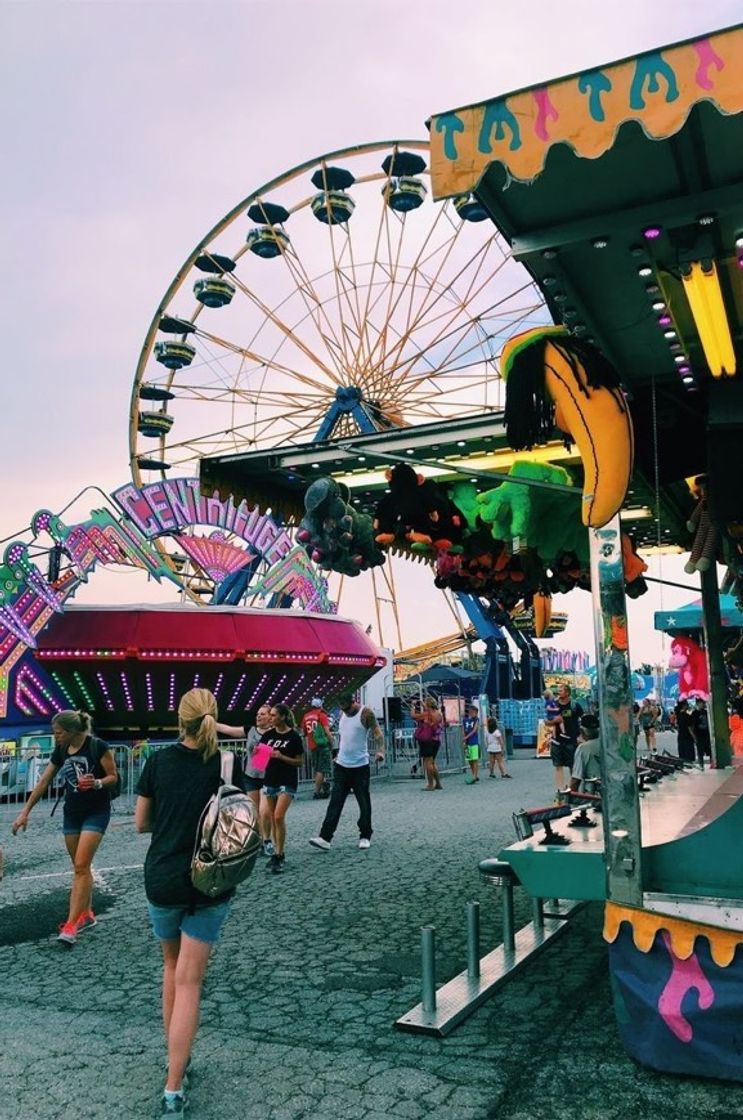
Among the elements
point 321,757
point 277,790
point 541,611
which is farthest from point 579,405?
point 321,757

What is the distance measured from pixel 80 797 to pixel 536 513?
3376 millimetres

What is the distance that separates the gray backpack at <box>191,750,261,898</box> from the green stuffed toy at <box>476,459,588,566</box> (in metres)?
2.61

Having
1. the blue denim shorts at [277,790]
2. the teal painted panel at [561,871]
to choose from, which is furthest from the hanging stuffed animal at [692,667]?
the teal painted panel at [561,871]

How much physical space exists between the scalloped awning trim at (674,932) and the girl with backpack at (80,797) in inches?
132

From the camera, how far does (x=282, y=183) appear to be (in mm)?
23000

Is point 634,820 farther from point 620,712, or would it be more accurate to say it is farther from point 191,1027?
point 191,1027

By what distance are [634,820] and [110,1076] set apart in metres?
2.23

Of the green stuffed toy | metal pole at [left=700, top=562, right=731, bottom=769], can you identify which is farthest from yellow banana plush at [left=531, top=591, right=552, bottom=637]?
the green stuffed toy

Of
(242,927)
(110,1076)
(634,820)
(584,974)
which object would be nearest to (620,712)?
(634,820)

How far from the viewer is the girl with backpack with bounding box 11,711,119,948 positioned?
527 cm

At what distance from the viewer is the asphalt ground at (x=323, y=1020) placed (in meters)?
2.95

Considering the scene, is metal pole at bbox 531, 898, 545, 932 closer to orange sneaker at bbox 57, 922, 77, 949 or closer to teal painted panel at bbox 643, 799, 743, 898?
teal painted panel at bbox 643, 799, 743, 898

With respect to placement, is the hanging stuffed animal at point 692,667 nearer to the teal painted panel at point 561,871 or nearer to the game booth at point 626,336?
the game booth at point 626,336

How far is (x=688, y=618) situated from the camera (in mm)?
12562
